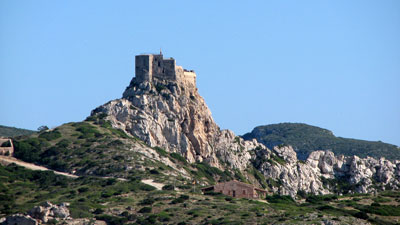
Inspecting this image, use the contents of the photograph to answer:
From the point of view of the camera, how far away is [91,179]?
186250 mm

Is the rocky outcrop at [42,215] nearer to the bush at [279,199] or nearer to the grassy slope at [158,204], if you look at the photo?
the grassy slope at [158,204]

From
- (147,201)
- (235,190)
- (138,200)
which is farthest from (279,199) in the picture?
(138,200)

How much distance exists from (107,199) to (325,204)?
44523mm

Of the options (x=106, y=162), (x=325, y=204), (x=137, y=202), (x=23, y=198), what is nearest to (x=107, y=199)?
(x=137, y=202)

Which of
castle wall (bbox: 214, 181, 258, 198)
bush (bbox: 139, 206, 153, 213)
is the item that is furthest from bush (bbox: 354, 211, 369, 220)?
bush (bbox: 139, 206, 153, 213)

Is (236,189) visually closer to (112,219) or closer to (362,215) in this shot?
(362,215)

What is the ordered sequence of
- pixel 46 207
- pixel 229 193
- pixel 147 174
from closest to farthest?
pixel 46 207 < pixel 229 193 < pixel 147 174

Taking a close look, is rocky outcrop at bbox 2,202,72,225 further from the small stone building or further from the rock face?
the small stone building

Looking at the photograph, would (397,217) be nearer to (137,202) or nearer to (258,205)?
(258,205)

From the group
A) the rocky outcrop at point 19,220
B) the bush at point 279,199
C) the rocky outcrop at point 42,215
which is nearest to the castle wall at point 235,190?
the bush at point 279,199

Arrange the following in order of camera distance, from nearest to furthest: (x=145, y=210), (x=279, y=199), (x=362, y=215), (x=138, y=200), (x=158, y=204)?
(x=145, y=210)
(x=158, y=204)
(x=362, y=215)
(x=138, y=200)
(x=279, y=199)

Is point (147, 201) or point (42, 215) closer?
point (42, 215)

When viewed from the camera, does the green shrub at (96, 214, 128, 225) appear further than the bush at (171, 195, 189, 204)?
No

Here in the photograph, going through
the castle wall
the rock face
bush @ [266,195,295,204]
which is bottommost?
the rock face
